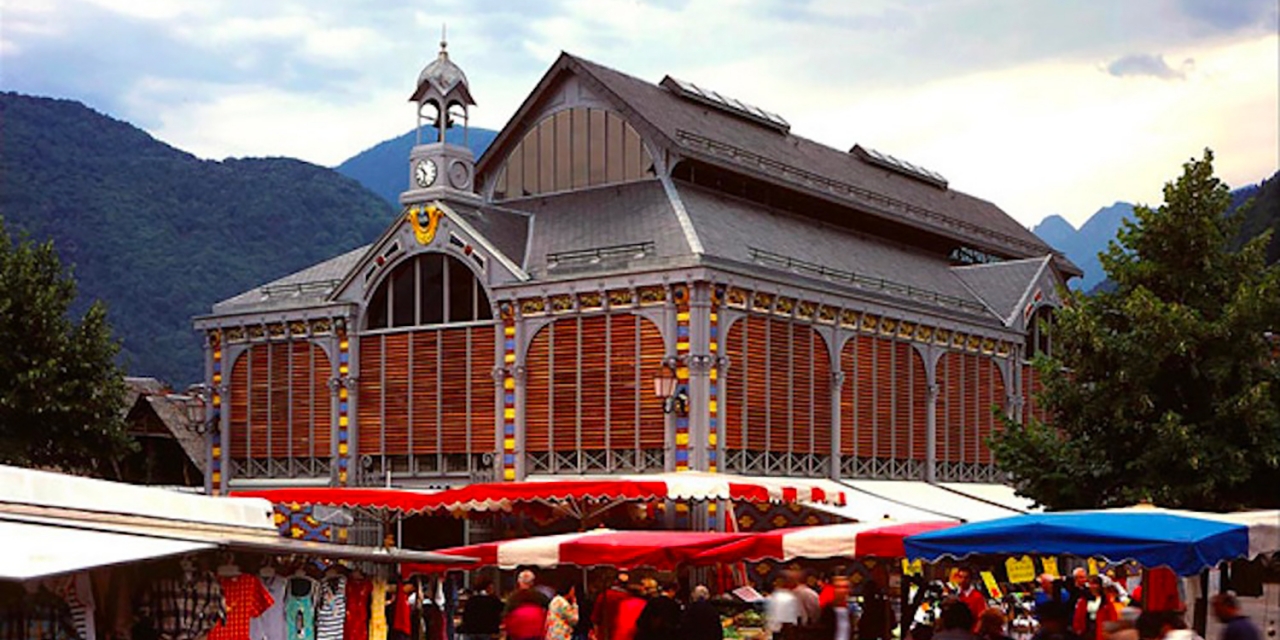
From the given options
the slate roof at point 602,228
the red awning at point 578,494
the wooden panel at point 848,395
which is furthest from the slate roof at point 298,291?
the wooden panel at point 848,395

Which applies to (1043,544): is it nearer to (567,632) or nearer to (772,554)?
(772,554)

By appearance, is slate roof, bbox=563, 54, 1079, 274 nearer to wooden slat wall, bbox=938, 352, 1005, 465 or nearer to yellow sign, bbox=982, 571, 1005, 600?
wooden slat wall, bbox=938, 352, 1005, 465

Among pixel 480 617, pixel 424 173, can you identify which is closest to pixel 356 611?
pixel 480 617

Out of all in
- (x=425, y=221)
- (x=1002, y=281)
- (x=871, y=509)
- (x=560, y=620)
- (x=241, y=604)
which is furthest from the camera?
(x=1002, y=281)

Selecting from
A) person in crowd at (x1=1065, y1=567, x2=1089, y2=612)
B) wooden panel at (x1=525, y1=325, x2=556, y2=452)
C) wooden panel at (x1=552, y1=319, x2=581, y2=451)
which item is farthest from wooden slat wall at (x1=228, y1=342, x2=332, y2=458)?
person in crowd at (x1=1065, y1=567, x2=1089, y2=612)

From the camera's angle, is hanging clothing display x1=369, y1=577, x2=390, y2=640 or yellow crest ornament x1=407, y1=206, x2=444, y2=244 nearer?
hanging clothing display x1=369, y1=577, x2=390, y2=640

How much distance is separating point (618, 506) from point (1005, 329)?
55.7 ft

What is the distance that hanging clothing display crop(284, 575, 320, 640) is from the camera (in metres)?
25.5

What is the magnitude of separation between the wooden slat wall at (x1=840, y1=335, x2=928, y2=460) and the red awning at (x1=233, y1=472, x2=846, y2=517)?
562 cm

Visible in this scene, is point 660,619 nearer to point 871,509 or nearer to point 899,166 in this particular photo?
point 871,509

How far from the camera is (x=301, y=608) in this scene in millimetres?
25781

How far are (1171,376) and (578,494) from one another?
1372 cm

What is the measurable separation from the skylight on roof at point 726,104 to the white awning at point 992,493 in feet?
45.2

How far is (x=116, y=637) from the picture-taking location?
17875 millimetres
